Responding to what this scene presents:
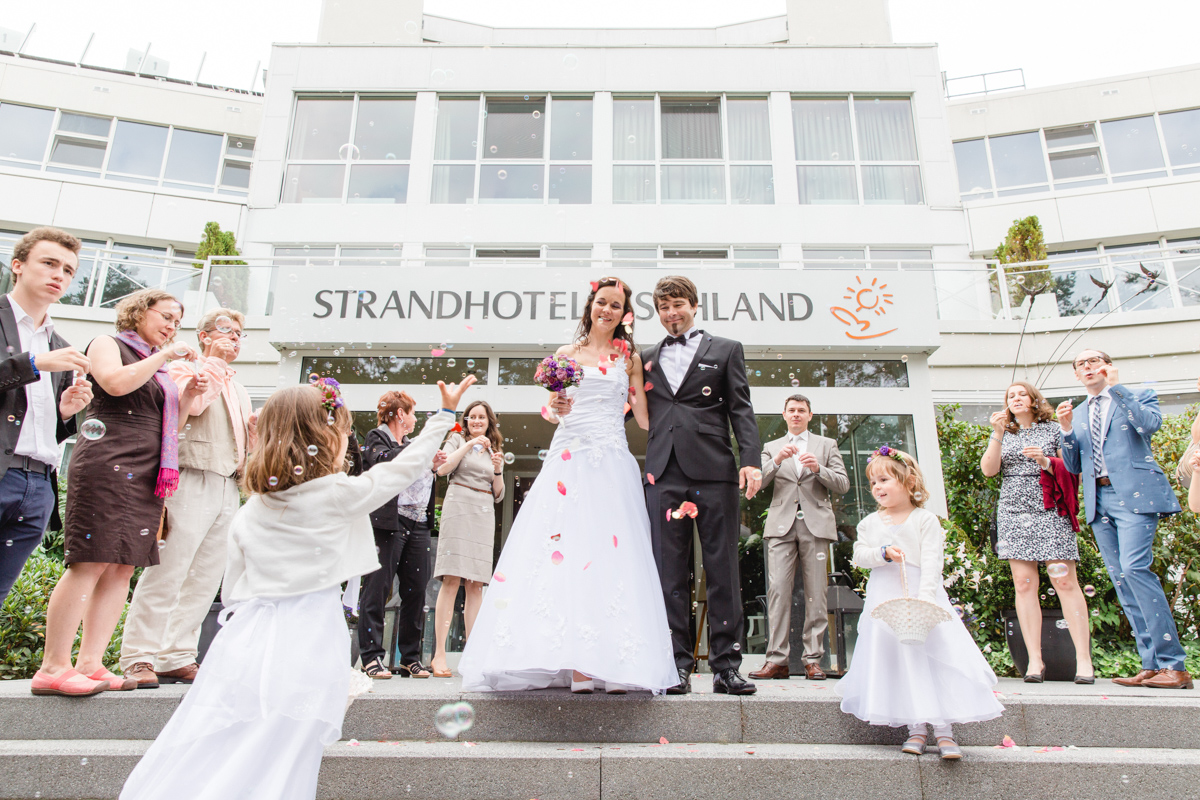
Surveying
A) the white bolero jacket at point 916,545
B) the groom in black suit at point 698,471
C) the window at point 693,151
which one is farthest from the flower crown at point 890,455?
the window at point 693,151

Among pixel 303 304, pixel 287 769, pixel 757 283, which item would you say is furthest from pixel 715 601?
pixel 303 304

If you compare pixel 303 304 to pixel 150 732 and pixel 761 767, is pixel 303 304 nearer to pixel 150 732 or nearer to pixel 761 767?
pixel 150 732

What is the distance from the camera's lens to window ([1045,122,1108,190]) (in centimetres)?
1625

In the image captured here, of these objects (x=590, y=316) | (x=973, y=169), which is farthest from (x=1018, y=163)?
(x=590, y=316)

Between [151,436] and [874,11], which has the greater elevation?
[874,11]

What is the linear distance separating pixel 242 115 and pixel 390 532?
1736 centimetres

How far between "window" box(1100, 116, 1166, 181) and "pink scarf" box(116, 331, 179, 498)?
757 inches

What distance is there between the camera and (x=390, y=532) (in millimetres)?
4578

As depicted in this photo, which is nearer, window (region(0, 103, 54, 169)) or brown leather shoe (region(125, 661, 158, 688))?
brown leather shoe (region(125, 661, 158, 688))

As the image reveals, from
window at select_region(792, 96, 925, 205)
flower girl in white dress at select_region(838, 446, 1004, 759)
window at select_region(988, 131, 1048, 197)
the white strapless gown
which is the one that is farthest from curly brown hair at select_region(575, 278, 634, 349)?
window at select_region(988, 131, 1048, 197)

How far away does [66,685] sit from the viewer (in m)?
3.05

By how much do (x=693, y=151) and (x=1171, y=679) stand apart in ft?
39.4

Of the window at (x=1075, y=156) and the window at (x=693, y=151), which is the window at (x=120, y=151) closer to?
the window at (x=693, y=151)

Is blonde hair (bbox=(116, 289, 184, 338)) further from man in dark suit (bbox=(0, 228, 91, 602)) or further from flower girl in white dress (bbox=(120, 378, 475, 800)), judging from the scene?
flower girl in white dress (bbox=(120, 378, 475, 800))
